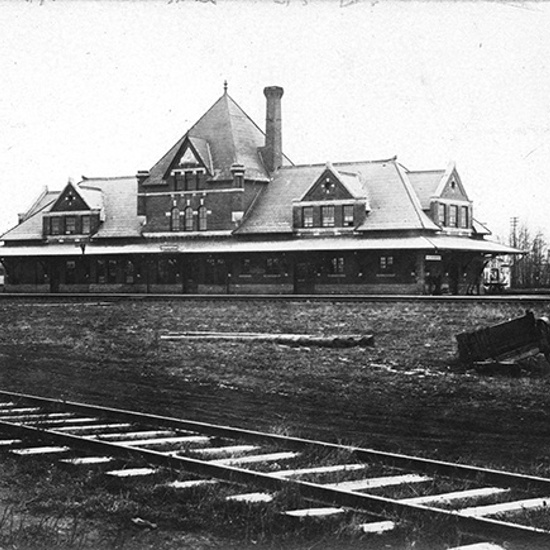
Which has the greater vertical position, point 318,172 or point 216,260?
point 318,172

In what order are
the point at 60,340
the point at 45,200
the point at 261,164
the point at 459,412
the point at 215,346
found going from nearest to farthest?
1. the point at 459,412
2. the point at 215,346
3. the point at 60,340
4. the point at 261,164
5. the point at 45,200

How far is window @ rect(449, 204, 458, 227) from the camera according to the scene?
48000 millimetres

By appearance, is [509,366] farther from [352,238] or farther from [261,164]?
[261,164]

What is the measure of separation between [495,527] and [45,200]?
5852 centimetres

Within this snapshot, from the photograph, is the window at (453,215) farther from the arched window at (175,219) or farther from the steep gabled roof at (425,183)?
the arched window at (175,219)

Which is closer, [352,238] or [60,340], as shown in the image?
[60,340]

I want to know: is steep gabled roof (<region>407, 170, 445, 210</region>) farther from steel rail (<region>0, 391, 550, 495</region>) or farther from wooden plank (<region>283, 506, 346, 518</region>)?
wooden plank (<region>283, 506, 346, 518</region>)

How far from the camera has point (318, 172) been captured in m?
50.4

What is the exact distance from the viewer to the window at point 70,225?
55906 millimetres

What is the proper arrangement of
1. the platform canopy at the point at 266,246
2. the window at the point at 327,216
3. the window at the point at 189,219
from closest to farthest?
the platform canopy at the point at 266,246, the window at the point at 327,216, the window at the point at 189,219

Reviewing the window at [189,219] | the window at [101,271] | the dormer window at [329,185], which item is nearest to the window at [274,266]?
the dormer window at [329,185]

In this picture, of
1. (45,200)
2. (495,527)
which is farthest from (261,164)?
(495,527)

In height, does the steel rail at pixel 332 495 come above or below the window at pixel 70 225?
below

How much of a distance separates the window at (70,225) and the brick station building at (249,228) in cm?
7
